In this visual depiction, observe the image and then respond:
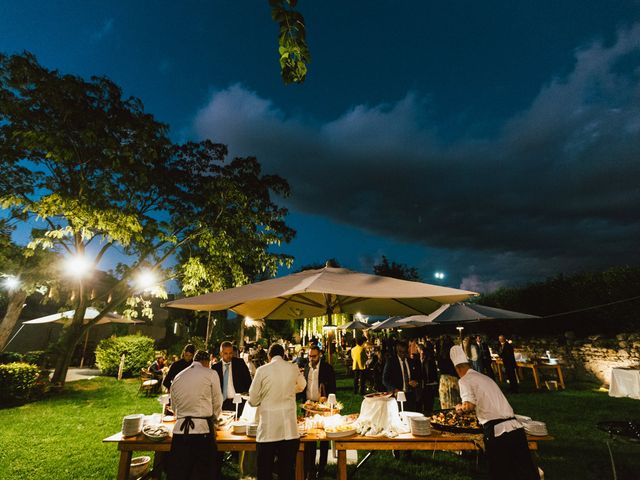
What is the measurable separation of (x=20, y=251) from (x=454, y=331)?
75.9ft

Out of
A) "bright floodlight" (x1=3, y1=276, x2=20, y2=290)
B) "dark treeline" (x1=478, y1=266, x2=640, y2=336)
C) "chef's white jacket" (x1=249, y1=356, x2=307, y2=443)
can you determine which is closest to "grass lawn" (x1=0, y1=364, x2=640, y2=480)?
"chef's white jacket" (x1=249, y1=356, x2=307, y2=443)

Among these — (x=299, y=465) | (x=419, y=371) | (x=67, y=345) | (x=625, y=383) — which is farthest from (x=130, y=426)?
(x=625, y=383)

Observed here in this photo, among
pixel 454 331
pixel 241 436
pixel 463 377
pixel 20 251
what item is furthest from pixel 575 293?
pixel 20 251

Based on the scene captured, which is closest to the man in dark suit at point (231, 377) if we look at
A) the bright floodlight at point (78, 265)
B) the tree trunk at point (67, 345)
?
the bright floodlight at point (78, 265)

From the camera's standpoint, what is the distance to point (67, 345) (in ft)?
38.2

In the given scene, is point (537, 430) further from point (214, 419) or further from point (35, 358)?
point (35, 358)

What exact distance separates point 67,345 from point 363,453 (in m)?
11.7

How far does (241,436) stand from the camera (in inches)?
157

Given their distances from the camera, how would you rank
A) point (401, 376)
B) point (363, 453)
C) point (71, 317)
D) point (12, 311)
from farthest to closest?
point (71, 317) < point (12, 311) < point (401, 376) < point (363, 453)

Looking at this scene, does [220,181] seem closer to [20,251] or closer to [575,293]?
[20,251]

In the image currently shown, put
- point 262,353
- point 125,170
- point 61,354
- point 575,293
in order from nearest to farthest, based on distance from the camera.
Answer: point 125,170 < point 61,354 < point 575,293 < point 262,353

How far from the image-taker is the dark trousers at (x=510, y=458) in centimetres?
333

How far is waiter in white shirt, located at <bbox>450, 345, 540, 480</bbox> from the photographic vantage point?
3.35 meters

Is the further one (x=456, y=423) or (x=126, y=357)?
(x=126, y=357)
